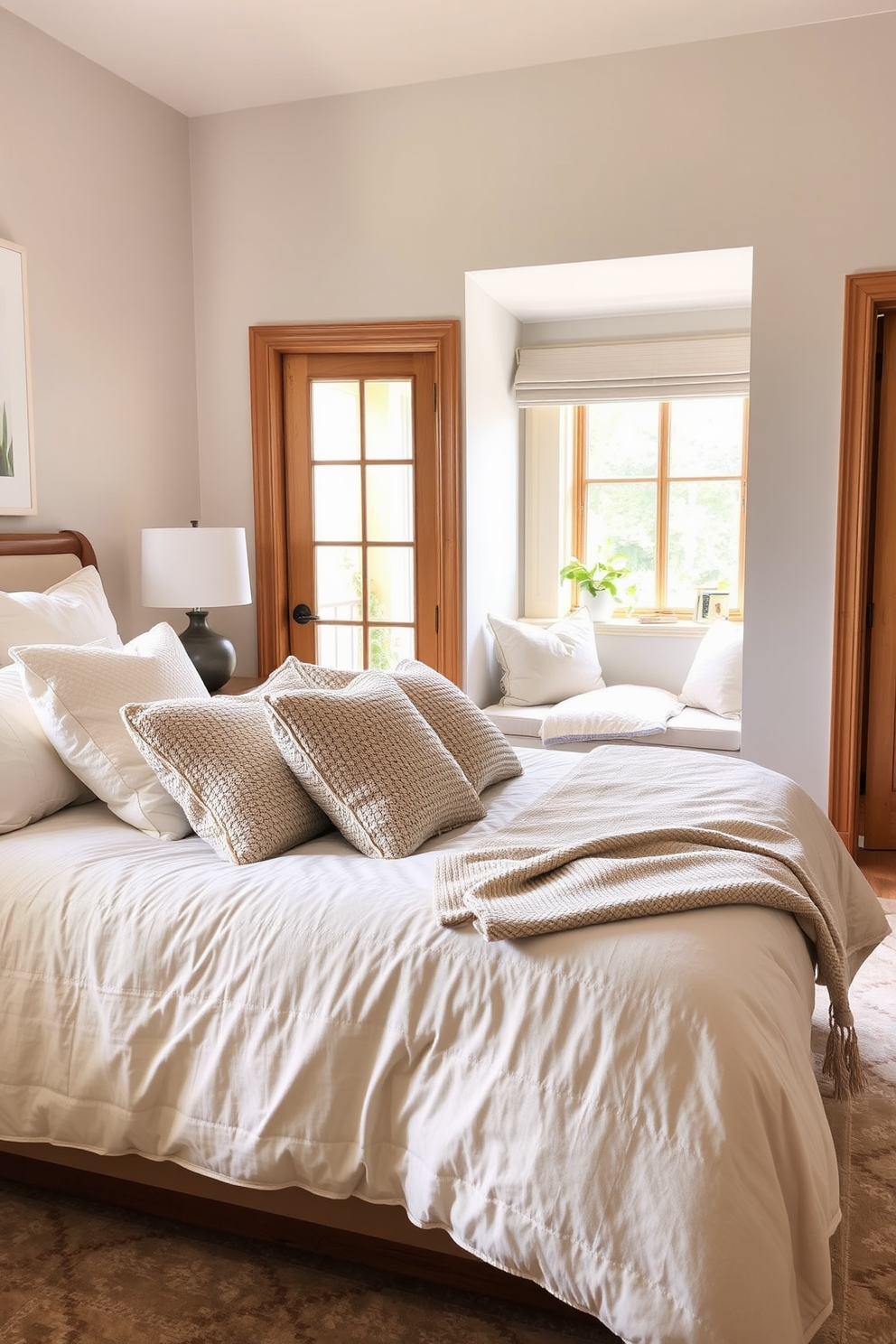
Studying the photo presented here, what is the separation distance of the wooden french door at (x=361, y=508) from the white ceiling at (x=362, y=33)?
3.44ft

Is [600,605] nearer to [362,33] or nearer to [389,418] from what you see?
[389,418]

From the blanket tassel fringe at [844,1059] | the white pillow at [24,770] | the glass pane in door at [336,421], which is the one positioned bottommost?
the blanket tassel fringe at [844,1059]

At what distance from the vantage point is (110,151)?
3.87 metres

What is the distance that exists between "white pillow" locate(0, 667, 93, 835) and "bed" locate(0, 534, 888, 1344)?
124mm

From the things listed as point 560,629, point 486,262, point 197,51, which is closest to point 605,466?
point 560,629

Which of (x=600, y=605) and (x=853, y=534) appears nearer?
(x=853, y=534)

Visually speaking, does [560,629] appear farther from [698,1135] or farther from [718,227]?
[698,1135]

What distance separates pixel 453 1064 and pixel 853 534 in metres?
2.83

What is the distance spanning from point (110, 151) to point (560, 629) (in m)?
2.69

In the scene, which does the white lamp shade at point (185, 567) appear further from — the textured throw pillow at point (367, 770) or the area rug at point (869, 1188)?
the area rug at point (869, 1188)

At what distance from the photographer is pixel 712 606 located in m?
5.03

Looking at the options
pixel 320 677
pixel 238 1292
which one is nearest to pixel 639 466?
pixel 320 677

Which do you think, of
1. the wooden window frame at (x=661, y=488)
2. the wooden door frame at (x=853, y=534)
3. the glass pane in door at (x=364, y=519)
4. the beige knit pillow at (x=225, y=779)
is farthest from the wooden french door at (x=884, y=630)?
the beige knit pillow at (x=225, y=779)

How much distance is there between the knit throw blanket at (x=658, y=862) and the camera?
166cm
